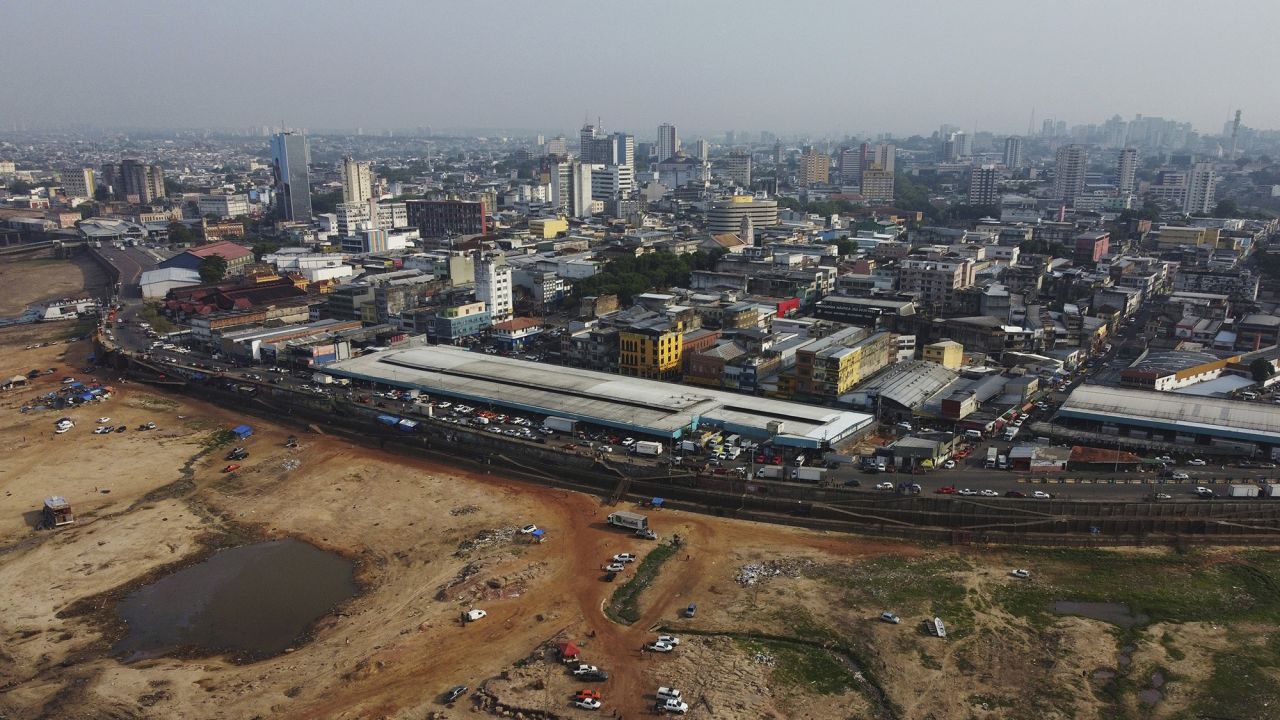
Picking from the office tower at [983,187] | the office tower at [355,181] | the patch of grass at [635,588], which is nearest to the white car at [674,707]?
the patch of grass at [635,588]

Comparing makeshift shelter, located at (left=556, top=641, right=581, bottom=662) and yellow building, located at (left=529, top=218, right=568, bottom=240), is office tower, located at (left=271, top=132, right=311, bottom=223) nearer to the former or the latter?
yellow building, located at (left=529, top=218, right=568, bottom=240)

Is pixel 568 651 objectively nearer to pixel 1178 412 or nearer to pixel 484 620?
pixel 484 620

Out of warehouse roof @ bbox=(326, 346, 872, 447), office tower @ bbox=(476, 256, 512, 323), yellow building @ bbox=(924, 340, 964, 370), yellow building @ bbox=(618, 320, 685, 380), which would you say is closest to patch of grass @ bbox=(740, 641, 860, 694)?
warehouse roof @ bbox=(326, 346, 872, 447)

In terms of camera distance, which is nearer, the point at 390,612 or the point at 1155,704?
the point at 1155,704

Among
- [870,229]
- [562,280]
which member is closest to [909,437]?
[562,280]

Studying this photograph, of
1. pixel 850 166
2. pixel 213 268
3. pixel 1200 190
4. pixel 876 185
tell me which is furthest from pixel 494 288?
pixel 850 166

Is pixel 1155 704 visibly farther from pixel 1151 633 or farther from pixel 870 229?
pixel 870 229

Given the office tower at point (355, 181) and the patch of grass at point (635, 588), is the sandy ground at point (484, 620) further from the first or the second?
the office tower at point (355, 181)
